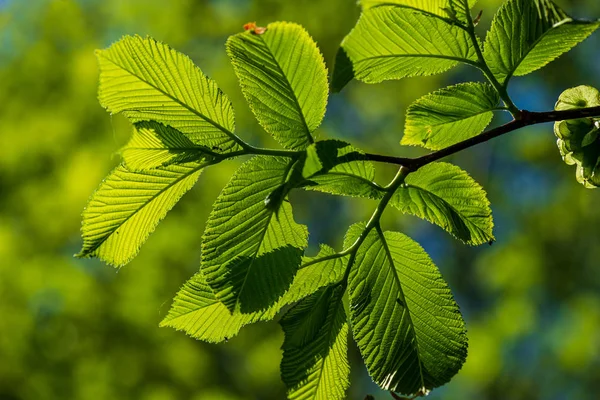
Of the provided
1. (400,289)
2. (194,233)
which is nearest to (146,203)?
(400,289)

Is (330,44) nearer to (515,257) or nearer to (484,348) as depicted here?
(515,257)

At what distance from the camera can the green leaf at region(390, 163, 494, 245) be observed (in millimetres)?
797

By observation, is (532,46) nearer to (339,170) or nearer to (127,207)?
(339,170)

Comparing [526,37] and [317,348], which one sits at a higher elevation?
[526,37]

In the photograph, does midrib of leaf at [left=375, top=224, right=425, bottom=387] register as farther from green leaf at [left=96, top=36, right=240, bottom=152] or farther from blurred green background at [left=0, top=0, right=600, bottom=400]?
blurred green background at [left=0, top=0, right=600, bottom=400]

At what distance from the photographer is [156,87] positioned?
724 mm

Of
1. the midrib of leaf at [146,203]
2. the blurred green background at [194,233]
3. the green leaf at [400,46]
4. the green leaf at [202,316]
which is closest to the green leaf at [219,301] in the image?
the green leaf at [202,316]

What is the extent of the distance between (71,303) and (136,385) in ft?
3.51

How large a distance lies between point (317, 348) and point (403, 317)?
115 millimetres

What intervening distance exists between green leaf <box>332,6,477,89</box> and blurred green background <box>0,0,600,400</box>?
492 centimetres

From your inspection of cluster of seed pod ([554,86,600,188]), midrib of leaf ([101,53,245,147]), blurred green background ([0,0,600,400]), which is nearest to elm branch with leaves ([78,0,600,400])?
midrib of leaf ([101,53,245,147])

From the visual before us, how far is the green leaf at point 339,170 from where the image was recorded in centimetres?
64

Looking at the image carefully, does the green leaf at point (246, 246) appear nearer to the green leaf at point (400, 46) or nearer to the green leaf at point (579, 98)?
the green leaf at point (400, 46)

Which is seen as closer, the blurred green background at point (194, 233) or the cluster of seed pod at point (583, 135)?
the cluster of seed pod at point (583, 135)
